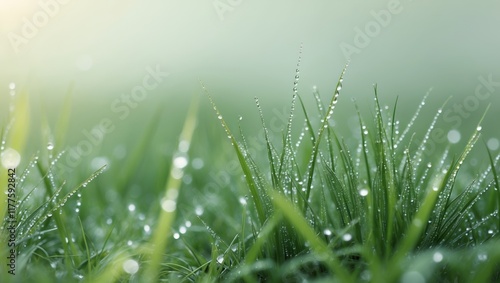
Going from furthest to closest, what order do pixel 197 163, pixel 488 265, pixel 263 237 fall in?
1. pixel 197 163
2. pixel 263 237
3. pixel 488 265

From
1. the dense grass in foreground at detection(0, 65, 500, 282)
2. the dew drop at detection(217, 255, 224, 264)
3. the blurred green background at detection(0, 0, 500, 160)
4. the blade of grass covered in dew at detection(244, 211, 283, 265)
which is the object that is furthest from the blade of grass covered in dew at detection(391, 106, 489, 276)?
the blurred green background at detection(0, 0, 500, 160)

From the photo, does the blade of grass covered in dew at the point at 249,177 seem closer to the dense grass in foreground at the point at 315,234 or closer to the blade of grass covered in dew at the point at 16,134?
the dense grass in foreground at the point at 315,234

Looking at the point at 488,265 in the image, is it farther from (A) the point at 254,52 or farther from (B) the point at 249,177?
(A) the point at 254,52

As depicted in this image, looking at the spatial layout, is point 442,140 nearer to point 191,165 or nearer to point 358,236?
point 191,165

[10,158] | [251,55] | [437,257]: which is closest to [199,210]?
[10,158]

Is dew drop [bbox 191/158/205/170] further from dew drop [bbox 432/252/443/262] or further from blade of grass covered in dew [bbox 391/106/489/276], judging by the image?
dew drop [bbox 432/252/443/262]

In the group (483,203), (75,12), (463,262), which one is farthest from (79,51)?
(463,262)
